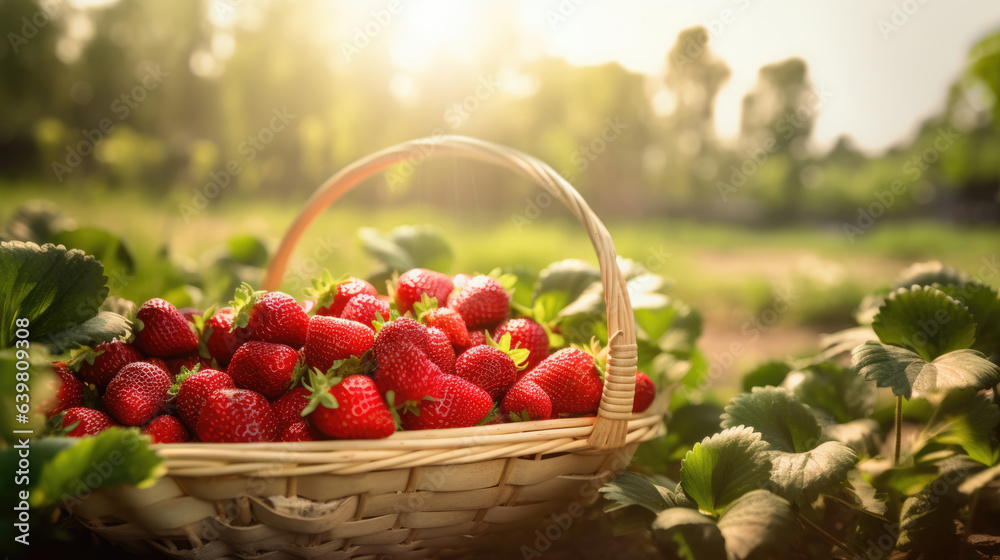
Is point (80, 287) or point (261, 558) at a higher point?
point (80, 287)

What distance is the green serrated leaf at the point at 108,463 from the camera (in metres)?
0.48

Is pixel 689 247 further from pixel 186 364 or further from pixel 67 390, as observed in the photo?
pixel 67 390

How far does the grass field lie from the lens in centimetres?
211

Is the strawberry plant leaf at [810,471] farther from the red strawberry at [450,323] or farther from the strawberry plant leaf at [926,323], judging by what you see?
the red strawberry at [450,323]

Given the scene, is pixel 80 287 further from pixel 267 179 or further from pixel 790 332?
pixel 790 332

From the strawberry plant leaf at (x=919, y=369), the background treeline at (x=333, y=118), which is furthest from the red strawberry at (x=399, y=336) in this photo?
the background treeline at (x=333, y=118)

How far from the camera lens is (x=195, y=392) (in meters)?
0.64

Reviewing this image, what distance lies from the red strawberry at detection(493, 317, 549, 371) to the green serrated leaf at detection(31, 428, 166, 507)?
0.45 metres

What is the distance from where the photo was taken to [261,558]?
0.62 m

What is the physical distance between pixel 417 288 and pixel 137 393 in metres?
0.37

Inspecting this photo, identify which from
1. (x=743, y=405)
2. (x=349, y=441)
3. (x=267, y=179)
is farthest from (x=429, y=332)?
(x=267, y=179)

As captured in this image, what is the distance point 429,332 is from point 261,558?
305 mm

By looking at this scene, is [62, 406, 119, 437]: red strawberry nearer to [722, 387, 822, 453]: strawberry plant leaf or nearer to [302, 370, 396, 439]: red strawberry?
[302, 370, 396, 439]: red strawberry

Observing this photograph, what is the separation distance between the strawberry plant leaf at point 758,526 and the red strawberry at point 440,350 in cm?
35
